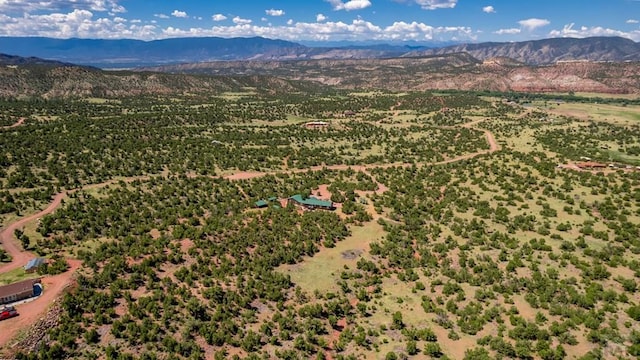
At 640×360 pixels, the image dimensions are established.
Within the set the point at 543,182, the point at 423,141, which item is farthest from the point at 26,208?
the point at 423,141

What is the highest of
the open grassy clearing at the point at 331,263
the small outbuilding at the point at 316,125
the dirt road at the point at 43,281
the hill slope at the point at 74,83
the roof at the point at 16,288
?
the hill slope at the point at 74,83

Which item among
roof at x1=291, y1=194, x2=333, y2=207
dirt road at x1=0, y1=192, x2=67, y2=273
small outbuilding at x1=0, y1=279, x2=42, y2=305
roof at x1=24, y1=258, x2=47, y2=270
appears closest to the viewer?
small outbuilding at x1=0, y1=279, x2=42, y2=305

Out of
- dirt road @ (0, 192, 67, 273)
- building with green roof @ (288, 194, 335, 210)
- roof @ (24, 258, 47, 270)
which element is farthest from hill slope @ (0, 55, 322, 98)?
roof @ (24, 258, 47, 270)

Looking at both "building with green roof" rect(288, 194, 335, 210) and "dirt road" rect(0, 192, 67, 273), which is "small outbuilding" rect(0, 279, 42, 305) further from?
"building with green roof" rect(288, 194, 335, 210)

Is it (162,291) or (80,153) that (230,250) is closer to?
(162,291)

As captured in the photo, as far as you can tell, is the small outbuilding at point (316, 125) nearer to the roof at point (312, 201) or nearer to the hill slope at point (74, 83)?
the roof at point (312, 201)

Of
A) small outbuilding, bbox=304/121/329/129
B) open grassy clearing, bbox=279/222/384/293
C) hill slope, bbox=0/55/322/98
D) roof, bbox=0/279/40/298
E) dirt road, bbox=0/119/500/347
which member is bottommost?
open grassy clearing, bbox=279/222/384/293

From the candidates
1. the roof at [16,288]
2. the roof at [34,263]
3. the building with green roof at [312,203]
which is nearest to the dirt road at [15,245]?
the roof at [34,263]

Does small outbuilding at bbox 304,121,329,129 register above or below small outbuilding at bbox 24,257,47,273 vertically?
above

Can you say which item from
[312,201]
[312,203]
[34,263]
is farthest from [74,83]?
[34,263]

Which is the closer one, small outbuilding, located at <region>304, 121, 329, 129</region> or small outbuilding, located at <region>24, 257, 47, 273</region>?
small outbuilding, located at <region>24, 257, 47, 273</region>
